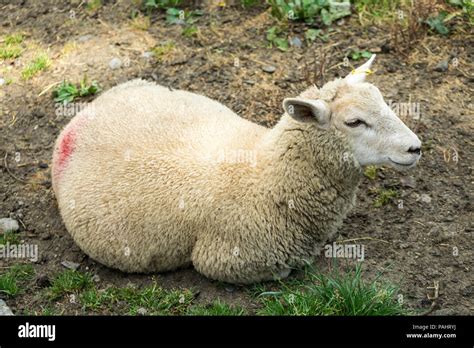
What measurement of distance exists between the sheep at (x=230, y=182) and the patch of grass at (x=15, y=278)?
0.47 meters

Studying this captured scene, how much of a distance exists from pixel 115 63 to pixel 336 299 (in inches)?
147

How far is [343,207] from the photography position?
502 centimetres

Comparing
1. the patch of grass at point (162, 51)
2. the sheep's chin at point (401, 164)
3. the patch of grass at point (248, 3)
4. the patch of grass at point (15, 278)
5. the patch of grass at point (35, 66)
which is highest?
the sheep's chin at point (401, 164)

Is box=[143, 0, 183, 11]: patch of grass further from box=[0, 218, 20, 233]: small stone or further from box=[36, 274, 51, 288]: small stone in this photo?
box=[36, 274, 51, 288]: small stone

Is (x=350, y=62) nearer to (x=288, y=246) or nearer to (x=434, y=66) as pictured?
(x=434, y=66)

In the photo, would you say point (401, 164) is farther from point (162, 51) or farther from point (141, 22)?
point (141, 22)

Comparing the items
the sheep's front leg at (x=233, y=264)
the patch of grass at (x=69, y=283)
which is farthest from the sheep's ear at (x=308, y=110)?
the patch of grass at (x=69, y=283)

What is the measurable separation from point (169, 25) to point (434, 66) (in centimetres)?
273

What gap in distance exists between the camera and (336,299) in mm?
4691

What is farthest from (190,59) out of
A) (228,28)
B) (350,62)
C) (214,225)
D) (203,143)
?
(214,225)

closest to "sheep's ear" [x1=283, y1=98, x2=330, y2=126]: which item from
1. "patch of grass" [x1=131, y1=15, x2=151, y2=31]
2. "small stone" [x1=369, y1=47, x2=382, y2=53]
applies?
"small stone" [x1=369, y1=47, x2=382, y2=53]

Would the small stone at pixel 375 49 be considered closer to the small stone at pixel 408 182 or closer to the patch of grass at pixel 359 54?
the patch of grass at pixel 359 54

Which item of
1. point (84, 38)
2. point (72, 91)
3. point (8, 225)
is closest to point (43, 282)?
point (8, 225)

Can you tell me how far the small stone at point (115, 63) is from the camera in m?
7.32
